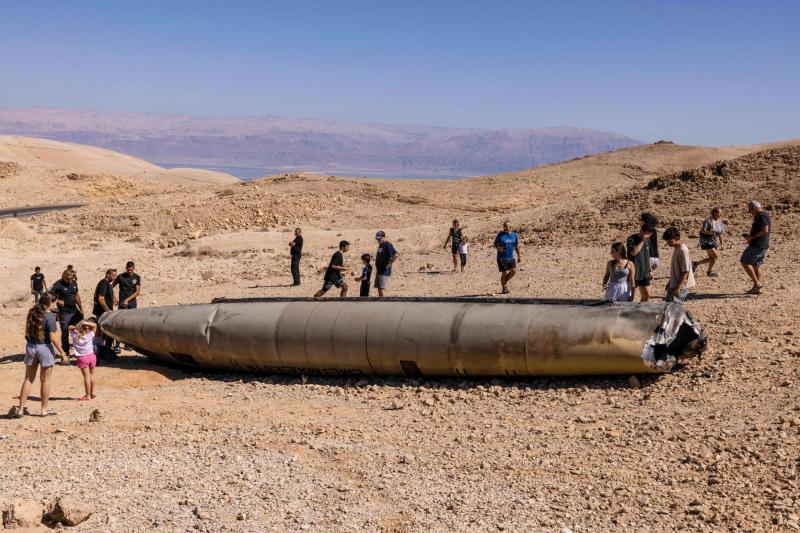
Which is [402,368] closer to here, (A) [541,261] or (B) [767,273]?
(B) [767,273]

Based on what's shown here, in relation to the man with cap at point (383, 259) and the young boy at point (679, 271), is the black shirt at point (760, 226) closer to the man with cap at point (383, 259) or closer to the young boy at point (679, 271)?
the young boy at point (679, 271)

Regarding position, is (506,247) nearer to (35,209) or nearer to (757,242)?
(757,242)

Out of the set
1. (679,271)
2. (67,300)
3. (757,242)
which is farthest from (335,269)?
(757,242)

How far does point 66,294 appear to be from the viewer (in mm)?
14508

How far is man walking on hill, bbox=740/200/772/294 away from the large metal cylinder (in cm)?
403

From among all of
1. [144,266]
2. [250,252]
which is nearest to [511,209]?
[250,252]

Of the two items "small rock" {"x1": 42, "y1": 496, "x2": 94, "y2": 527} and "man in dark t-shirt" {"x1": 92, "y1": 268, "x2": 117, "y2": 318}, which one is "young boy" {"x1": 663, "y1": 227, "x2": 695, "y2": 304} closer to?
"small rock" {"x1": 42, "y1": 496, "x2": 94, "y2": 527}

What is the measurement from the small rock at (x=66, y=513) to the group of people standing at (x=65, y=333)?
3729 mm

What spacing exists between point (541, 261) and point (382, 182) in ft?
84.6

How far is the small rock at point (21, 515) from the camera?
7.67m

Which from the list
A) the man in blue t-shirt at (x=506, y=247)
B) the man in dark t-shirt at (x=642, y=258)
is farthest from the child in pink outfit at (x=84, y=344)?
the man in blue t-shirt at (x=506, y=247)

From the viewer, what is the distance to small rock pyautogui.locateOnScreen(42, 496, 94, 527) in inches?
301

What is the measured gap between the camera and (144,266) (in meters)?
28.7

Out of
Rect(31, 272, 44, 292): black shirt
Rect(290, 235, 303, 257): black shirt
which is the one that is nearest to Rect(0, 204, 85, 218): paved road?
Rect(31, 272, 44, 292): black shirt
